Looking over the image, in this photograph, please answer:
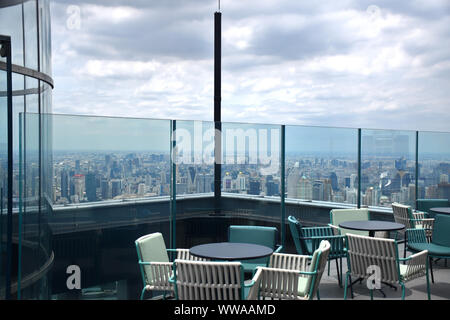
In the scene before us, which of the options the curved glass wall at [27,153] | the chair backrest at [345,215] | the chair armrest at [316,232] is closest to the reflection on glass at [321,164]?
the chair backrest at [345,215]

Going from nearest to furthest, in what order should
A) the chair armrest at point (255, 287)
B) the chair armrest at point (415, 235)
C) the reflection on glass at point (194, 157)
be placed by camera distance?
the chair armrest at point (255, 287) < the reflection on glass at point (194, 157) < the chair armrest at point (415, 235)

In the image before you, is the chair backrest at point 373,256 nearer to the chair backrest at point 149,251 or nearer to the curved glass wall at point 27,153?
the chair backrest at point 149,251

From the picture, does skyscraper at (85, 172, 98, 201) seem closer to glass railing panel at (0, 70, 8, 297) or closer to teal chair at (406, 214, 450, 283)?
glass railing panel at (0, 70, 8, 297)

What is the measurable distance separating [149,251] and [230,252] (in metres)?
0.94

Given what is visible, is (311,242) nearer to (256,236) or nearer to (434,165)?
(256,236)

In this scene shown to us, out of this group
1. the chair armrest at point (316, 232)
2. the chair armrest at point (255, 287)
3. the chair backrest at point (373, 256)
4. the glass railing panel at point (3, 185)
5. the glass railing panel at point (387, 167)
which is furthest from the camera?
the glass railing panel at point (387, 167)

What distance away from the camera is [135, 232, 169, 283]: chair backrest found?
532cm

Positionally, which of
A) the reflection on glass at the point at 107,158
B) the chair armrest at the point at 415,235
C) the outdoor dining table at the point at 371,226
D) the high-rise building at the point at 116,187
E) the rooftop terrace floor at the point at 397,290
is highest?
the reflection on glass at the point at 107,158

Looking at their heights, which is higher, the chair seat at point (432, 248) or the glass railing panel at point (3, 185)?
the glass railing panel at point (3, 185)

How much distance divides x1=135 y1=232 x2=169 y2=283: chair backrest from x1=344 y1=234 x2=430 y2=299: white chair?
228 cm

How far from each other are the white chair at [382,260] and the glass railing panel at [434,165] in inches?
225

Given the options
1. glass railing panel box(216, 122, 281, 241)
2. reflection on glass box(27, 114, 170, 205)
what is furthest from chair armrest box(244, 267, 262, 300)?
glass railing panel box(216, 122, 281, 241)

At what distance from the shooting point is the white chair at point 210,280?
4.24 m
